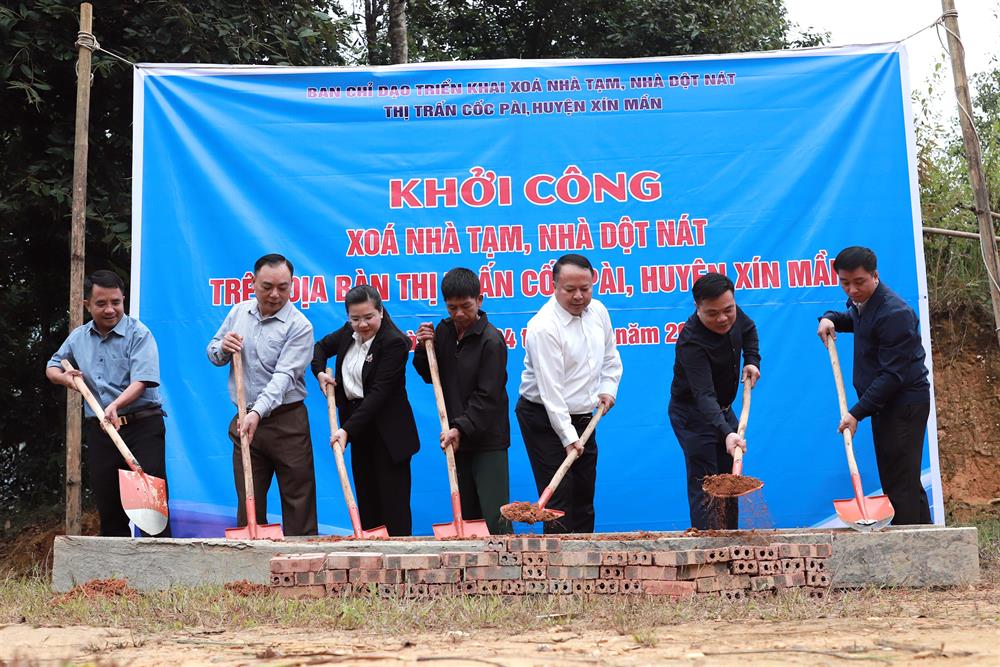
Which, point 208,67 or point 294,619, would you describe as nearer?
point 294,619

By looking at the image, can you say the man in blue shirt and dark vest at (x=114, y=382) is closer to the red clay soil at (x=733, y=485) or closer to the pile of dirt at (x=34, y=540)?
the pile of dirt at (x=34, y=540)

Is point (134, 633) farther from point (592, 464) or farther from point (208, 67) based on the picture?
point (208, 67)

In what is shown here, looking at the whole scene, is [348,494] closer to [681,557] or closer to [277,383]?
[277,383]

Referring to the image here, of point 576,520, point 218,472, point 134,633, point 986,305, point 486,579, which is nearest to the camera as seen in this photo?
point 134,633

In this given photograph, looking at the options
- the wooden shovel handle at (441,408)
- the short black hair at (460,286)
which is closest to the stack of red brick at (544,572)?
the wooden shovel handle at (441,408)

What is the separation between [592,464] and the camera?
17.4 feet

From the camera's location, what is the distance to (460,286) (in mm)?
5207

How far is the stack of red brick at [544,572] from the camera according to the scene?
4.17m

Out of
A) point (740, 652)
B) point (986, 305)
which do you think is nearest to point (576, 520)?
point (740, 652)

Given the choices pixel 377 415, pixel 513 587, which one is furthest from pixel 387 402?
pixel 513 587

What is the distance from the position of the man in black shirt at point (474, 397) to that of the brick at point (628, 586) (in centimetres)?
110

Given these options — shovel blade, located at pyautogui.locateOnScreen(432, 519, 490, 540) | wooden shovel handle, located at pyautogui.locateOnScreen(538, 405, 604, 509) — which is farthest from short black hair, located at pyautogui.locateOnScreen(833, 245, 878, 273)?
shovel blade, located at pyautogui.locateOnScreen(432, 519, 490, 540)

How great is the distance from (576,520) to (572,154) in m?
2.23

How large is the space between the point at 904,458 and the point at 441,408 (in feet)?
7.32
